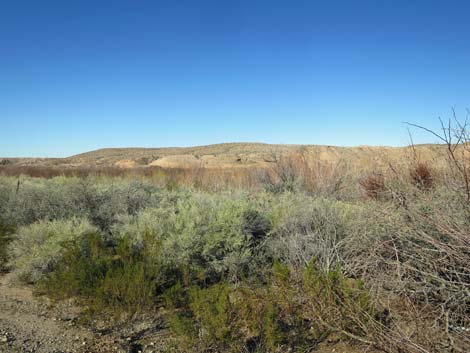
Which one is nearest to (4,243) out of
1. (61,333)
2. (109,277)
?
(109,277)

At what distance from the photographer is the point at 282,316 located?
5414mm

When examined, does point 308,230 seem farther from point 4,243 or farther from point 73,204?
point 73,204

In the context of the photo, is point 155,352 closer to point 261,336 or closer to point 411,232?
point 261,336

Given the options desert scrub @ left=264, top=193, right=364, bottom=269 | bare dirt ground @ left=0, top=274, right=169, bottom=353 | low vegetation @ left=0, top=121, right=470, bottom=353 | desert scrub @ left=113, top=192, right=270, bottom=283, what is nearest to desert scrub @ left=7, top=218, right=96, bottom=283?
low vegetation @ left=0, top=121, right=470, bottom=353

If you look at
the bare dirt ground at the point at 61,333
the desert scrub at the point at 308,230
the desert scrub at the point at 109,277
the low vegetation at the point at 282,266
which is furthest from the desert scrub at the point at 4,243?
the desert scrub at the point at 308,230

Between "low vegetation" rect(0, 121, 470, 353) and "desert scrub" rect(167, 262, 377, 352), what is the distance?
16 millimetres

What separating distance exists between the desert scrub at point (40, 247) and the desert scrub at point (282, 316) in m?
2.95

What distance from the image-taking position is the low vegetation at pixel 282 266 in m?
4.53

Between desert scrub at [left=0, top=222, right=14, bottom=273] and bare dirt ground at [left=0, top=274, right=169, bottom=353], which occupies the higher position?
desert scrub at [left=0, top=222, right=14, bottom=273]

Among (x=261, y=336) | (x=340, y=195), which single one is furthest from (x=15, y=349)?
(x=340, y=195)

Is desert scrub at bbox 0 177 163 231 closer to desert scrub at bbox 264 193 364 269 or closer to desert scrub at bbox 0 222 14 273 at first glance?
desert scrub at bbox 0 222 14 273

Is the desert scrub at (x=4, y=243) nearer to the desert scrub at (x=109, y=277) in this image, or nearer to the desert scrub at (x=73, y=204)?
the desert scrub at (x=73, y=204)

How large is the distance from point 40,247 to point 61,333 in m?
2.59

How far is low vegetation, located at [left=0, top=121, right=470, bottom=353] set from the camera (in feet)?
14.9
